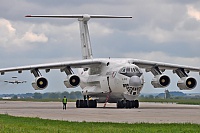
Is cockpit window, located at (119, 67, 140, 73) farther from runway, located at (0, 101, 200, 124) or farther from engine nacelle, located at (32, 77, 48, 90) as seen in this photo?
engine nacelle, located at (32, 77, 48, 90)

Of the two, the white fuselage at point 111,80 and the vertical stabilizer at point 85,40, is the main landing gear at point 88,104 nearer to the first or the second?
the white fuselage at point 111,80

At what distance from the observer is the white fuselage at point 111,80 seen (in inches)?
1446

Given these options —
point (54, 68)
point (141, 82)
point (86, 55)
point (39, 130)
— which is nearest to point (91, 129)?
point (39, 130)

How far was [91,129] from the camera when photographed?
57.7ft

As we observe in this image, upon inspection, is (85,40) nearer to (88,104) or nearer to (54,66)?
(88,104)

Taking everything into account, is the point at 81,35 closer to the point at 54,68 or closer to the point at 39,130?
the point at 54,68

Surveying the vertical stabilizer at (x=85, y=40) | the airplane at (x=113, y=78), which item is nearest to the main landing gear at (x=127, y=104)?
the airplane at (x=113, y=78)

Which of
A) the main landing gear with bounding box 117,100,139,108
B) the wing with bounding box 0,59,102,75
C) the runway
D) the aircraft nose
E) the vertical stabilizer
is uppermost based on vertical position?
the vertical stabilizer

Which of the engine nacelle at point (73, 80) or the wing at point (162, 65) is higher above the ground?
the wing at point (162, 65)

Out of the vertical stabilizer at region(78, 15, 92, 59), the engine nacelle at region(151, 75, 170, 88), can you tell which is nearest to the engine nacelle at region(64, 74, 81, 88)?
the engine nacelle at region(151, 75, 170, 88)

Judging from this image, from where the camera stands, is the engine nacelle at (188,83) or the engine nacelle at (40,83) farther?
the engine nacelle at (188,83)

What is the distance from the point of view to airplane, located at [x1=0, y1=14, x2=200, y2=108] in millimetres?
36781

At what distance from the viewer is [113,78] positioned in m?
37.9

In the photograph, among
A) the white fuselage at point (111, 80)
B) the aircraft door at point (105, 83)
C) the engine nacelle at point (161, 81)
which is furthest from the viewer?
the aircraft door at point (105, 83)
